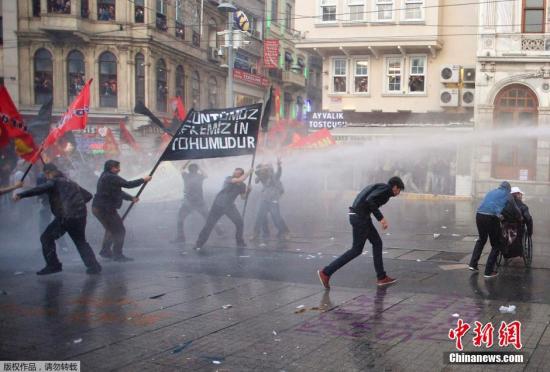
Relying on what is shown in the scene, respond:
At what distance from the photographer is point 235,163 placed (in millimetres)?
21672

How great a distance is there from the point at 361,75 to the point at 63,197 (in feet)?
72.8

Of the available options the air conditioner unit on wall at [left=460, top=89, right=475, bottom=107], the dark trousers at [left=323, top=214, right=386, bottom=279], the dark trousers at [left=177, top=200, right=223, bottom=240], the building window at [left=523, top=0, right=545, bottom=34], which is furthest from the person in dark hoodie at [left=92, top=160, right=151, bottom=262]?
the building window at [left=523, top=0, right=545, bottom=34]

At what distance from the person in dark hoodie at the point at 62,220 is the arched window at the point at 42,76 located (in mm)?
21857

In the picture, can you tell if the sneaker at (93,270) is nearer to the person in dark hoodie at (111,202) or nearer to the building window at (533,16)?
the person in dark hoodie at (111,202)

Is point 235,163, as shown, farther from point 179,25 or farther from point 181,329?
point 181,329

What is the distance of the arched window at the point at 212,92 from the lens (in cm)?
3591

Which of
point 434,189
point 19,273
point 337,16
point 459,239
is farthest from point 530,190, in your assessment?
point 19,273

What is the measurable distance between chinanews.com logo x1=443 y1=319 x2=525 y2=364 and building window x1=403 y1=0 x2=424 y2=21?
2315 cm

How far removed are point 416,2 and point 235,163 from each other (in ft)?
39.2

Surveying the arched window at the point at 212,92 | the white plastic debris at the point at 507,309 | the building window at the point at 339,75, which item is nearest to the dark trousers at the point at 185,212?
the white plastic debris at the point at 507,309

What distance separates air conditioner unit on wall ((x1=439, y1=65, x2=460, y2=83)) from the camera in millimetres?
26438

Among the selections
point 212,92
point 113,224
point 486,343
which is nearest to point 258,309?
point 486,343

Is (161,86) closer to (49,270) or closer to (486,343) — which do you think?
(49,270)

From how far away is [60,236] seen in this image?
8.69 meters
